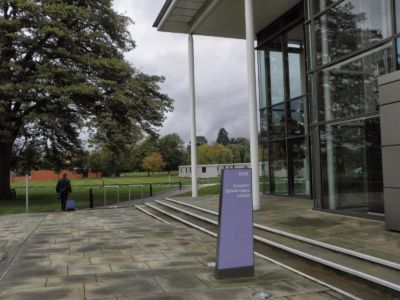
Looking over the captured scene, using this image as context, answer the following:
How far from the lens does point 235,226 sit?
21.0 ft

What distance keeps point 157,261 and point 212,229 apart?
3748mm

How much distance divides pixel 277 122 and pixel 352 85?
746 cm

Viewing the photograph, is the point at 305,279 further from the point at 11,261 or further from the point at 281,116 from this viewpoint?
the point at 281,116

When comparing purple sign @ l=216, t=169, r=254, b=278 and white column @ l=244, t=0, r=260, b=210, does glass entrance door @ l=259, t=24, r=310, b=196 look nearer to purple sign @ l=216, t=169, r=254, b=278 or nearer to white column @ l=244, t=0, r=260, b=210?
white column @ l=244, t=0, r=260, b=210

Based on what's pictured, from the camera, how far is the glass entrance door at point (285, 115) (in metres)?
16.9

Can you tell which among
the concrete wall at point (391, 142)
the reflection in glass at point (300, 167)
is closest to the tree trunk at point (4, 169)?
the reflection in glass at point (300, 167)

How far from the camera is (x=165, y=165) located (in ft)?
308

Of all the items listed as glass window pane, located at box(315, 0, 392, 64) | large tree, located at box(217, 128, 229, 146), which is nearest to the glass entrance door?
glass window pane, located at box(315, 0, 392, 64)

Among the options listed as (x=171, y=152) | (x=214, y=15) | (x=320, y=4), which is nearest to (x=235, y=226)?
(x=320, y=4)

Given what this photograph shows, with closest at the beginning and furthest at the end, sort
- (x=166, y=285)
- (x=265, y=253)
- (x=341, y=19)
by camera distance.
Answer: (x=166, y=285) < (x=265, y=253) < (x=341, y=19)

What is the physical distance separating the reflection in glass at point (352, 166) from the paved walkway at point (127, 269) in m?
3.63

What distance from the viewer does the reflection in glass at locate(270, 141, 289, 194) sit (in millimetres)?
17812

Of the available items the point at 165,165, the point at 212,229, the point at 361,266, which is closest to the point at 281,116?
the point at 212,229

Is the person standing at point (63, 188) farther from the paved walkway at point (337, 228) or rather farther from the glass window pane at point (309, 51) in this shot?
the glass window pane at point (309, 51)
